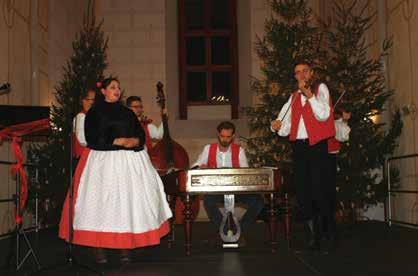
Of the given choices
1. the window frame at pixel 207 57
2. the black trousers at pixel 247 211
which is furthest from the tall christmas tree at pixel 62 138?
the window frame at pixel 207 57

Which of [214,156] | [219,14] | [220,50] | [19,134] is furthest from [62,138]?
[219,14]

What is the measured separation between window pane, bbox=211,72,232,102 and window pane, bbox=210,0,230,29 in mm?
869

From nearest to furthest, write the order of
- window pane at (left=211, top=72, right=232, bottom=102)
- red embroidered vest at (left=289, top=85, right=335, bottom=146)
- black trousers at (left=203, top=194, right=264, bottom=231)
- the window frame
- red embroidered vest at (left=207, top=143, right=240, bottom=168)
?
1. red embroidered vest at (left=289, top=85, right=335, bottom=146)
2. black trousers at (left=203, top=194, right=264, bottom=231)
3. red embroidered vest at (left=207, top=143, right=240, bottom=168)
4. the window frame
5. window pane at (left=211, top=72, right=232, bottom=102)

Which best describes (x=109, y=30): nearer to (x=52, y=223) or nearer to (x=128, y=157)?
(x=52, y=223)

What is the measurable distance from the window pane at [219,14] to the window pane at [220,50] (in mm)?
234

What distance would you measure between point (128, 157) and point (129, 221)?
49cm

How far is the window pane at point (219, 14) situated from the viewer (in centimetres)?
1024

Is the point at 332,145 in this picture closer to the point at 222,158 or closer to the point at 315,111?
the point at 315,111

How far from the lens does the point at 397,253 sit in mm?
4625

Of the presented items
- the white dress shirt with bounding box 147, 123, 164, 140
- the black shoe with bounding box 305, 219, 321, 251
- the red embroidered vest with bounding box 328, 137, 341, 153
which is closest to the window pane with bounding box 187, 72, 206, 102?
the white dress shirt with bounding box 147, 123, 164, 140

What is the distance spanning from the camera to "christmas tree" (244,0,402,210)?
6.71 metres

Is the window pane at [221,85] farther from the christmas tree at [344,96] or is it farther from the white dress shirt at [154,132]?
the white dress shirt at [154,132]

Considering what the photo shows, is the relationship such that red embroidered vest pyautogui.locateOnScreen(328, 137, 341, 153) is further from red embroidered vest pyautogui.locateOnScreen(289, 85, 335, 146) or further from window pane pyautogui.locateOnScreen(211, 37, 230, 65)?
window pane pyautogui.locateOnScreen(211, 37, 230, 65)

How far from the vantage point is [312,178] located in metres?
4.71
